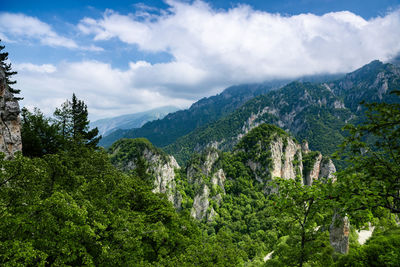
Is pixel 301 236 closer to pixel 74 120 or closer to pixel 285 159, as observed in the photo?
pixel 74 120

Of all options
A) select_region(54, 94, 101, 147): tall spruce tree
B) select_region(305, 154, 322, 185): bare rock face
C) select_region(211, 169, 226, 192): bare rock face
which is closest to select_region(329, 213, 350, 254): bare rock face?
select_region(54, 94, 101, 147): tall spruce tree

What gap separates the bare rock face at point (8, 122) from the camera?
25.6 metres

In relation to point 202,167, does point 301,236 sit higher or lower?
higher

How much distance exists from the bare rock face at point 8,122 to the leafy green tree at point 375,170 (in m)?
33.4

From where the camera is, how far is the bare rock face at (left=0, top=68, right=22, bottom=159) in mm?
25641

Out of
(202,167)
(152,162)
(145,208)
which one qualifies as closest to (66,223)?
(145,208)

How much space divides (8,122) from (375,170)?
36.9 meters

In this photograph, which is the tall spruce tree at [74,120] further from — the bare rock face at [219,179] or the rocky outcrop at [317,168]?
the rocky outcrop at [317,168]

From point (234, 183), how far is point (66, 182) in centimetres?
9702

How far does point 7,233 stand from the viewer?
34.7 feet

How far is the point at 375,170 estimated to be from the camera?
676cm

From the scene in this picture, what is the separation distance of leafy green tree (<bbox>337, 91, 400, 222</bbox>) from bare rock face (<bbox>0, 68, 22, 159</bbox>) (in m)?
33.4

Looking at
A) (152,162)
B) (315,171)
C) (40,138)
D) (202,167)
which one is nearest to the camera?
(40,138)

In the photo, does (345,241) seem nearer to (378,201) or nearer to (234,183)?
(378,201)
